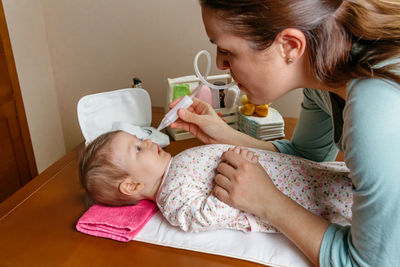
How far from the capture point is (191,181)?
102cm

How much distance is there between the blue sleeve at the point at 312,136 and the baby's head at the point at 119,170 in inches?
18.6

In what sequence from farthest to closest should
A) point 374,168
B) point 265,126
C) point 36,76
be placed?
point 36,76, point 265,126, point 374,168

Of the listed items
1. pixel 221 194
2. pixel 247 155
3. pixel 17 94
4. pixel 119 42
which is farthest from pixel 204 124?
pixel 17 94

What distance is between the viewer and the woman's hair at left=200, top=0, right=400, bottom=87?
27.4 inches

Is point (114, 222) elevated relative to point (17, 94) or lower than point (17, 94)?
lower

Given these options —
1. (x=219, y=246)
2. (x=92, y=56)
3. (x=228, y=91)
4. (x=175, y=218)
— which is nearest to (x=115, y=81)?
(x=92, y=56)

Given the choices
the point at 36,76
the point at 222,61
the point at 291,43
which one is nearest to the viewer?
the point at 291,43

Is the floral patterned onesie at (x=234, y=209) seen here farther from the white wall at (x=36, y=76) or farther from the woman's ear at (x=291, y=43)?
the white wall at (x=36, y=76)

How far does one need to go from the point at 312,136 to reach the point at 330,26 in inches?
20.8

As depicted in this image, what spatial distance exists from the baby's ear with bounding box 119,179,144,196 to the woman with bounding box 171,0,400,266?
0.30 m

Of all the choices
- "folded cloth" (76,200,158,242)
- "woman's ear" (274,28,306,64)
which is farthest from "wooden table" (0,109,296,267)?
"woman's ear" (274,28,306,64)

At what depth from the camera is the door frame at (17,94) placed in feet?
5.74

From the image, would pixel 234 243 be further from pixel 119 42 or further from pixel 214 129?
pixel 119 42

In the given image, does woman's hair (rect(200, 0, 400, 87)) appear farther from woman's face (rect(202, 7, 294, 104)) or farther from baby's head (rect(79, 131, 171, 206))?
baby's head (rect(79, 131, 171, 206))
